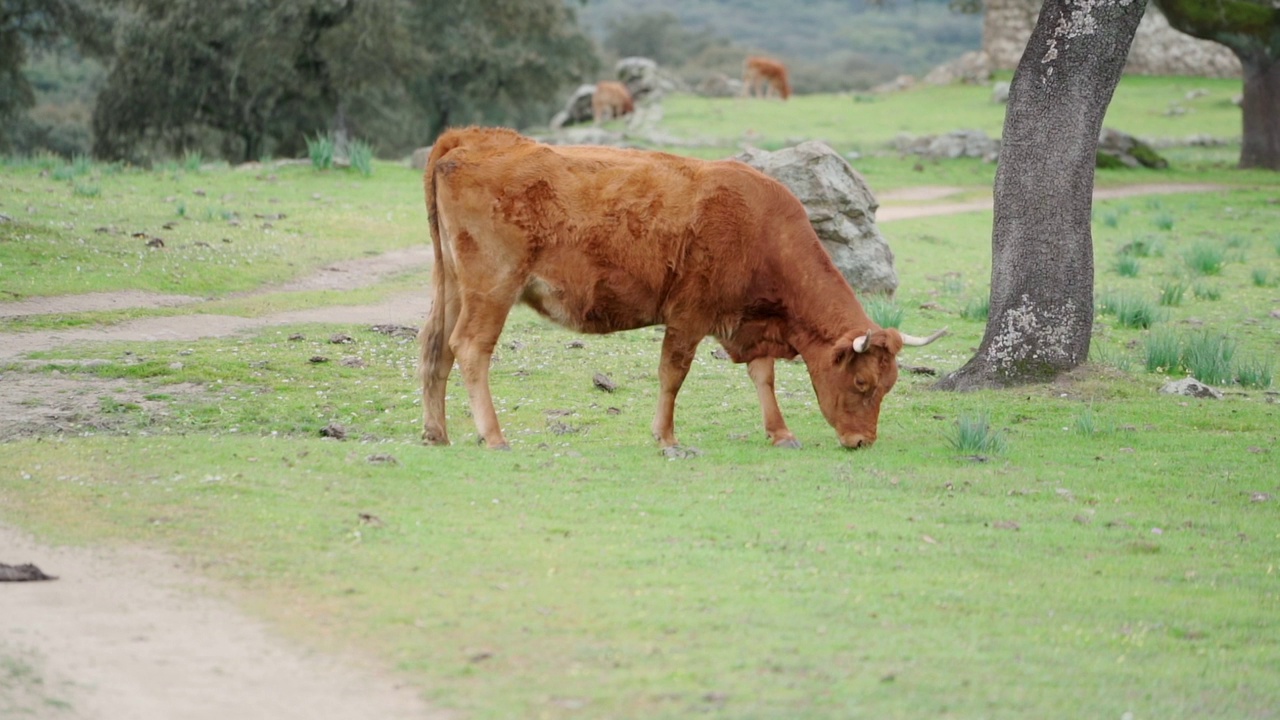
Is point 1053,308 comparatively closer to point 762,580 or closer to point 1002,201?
point 1002,201

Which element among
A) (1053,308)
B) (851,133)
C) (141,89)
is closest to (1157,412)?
(1053,308)

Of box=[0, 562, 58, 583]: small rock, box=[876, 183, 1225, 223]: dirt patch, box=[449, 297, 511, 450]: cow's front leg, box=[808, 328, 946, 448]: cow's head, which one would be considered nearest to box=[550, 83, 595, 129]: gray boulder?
box=[876, 183, 1225, 223]: dirt patch

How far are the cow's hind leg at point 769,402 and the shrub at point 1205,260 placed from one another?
34.4 ft

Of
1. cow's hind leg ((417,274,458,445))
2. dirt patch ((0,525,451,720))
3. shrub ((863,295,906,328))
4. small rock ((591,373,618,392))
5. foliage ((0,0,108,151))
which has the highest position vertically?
foliage ((0,0,108,151))

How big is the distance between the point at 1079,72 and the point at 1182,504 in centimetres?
400

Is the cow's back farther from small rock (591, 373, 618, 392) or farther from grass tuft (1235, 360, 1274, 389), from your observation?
grass tuft (1235, 360, 1274, 389)

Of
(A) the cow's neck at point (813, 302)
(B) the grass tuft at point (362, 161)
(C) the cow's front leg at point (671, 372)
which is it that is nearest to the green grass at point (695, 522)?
(C) the cow's front leg at point (671, 372)

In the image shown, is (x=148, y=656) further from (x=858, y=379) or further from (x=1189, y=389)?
(x=1189, y=389)

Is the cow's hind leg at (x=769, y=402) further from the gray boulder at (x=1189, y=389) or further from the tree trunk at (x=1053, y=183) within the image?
the gray boulder at (x=1189, y=389)

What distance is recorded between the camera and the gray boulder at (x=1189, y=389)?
11.1 m

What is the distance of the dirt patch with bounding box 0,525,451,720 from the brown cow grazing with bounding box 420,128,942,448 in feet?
11.2

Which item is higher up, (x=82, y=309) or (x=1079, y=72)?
(x=1079, y=72)

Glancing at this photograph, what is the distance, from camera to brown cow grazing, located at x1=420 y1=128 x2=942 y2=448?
9.14m

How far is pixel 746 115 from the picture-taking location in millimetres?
40250
